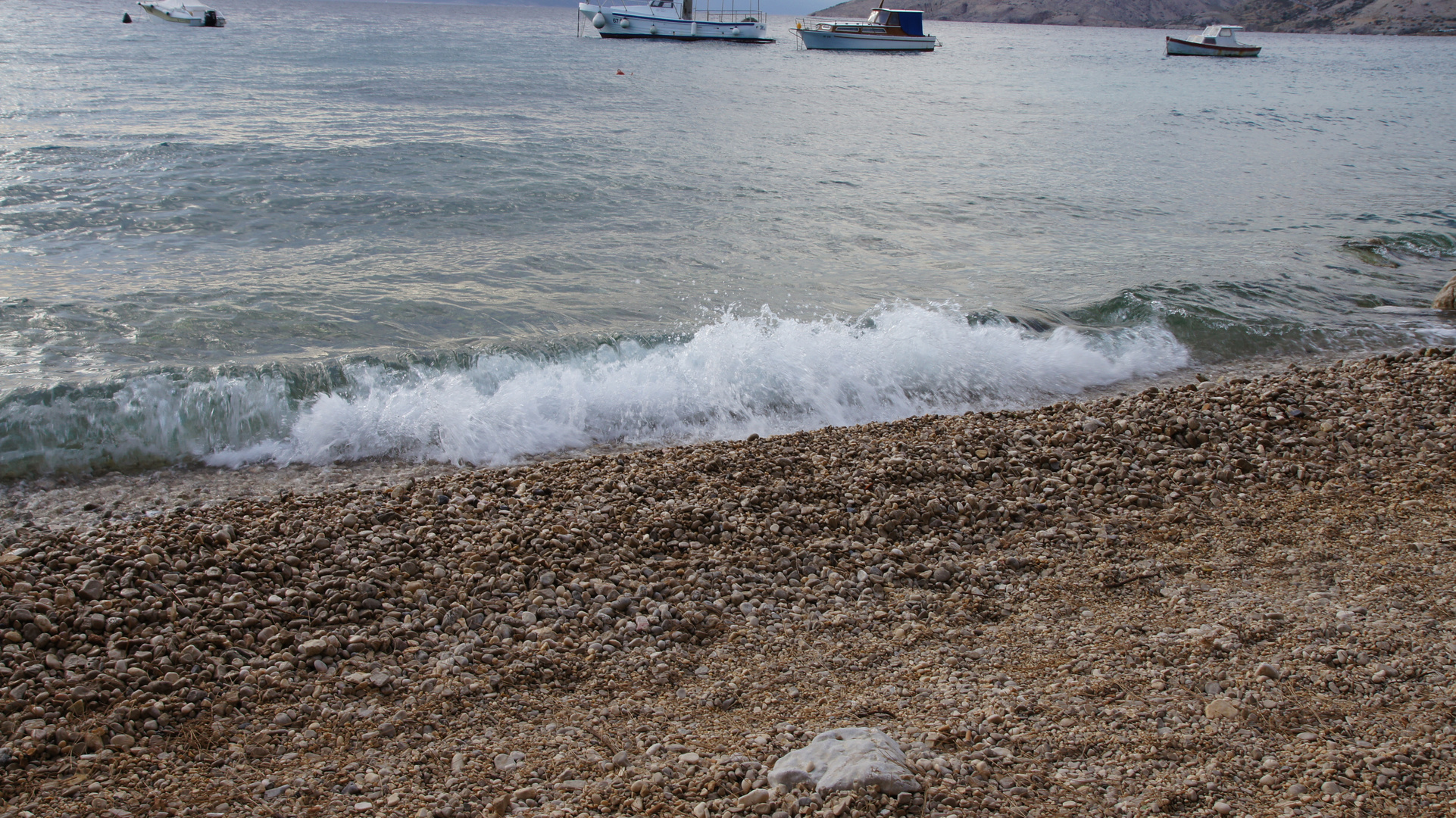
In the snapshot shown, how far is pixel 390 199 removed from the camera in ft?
45.1

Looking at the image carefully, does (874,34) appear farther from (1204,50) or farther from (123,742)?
(123,742)

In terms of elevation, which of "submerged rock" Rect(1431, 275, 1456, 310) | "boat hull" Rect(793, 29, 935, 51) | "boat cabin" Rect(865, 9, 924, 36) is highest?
"boat cabin" Rect(865, 9, 924, 36)

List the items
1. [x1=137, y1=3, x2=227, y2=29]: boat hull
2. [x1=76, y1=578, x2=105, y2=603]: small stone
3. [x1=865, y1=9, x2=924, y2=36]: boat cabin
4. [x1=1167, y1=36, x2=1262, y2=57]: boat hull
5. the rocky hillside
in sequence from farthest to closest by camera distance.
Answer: the rocky hillside, [x1=865, y1=9, x2=924, y2=36]: boat cabin, [x1=1167, y1=36, x2=1262, y2=57]: boat hull, [x1=137, y1=3, x2=227, y2=29]: boat hull, [x1=76, y1=578, x2=105, y2=603]: small stone

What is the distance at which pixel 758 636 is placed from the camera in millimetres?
3764

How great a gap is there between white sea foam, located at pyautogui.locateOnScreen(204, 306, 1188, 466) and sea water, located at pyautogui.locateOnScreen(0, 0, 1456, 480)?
0.04 meters

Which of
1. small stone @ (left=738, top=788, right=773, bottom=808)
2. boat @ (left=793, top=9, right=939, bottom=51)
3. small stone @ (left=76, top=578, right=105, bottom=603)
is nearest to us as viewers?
small stone @ (left=738, top=788, right=773, bottom=808)

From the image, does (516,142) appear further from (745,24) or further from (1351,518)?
(745,24)

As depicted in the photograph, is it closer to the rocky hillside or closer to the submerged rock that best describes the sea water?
the submerged rock

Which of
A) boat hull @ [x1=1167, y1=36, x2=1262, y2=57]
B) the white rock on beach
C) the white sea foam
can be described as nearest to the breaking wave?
the white sea foam

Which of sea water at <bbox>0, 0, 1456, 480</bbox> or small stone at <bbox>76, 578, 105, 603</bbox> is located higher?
sea water at <bbox>0, 0, 1456, 480</bbox>

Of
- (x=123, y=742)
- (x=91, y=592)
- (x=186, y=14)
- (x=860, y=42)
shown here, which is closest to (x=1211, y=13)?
(x=860, y=42)

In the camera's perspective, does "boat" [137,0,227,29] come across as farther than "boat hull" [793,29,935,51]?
No

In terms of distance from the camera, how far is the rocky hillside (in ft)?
375

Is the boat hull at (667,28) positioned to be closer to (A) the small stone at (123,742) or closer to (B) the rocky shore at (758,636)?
(B) the rocky shore at (758,636)
